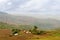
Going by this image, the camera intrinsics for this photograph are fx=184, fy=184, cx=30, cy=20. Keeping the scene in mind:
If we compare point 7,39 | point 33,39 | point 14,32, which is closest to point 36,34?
point 14,32

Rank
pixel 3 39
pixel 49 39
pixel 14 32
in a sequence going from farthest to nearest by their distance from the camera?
1. pixel 14 32
2. pixel 49 39
3. pixel 3 39

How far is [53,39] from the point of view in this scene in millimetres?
44906

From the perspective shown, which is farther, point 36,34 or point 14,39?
point 36,34

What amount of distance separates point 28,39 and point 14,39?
10.9ft

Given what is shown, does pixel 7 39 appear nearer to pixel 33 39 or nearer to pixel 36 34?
pixel 33 39

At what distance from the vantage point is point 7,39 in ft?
140

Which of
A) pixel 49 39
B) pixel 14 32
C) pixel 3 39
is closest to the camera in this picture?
pixel 3 39

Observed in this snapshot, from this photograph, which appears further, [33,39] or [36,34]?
[36,34]

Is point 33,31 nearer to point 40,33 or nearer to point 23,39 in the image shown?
point 40,33

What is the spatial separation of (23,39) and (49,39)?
6483 millimetres

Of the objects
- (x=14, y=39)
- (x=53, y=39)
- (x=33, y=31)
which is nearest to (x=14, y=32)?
(x=33, y=31)

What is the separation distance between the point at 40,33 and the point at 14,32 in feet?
25.9

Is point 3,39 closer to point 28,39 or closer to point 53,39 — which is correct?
point 28,39

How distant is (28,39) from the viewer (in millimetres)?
43750
